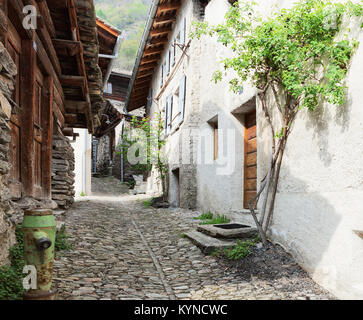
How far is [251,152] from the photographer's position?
6.10 metres

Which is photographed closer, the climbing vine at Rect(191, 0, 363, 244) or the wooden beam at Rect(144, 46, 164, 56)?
the climbing vine at Rect(191, 0, 363, 244)

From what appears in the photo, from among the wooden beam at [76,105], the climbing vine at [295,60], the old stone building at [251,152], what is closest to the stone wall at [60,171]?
the wooden beam at [76,105]

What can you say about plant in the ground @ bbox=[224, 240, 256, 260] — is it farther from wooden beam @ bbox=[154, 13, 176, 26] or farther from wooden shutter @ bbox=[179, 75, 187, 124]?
wooden beam @ bbox=[154, 13, 176, 26]

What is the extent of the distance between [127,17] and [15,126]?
68.0m

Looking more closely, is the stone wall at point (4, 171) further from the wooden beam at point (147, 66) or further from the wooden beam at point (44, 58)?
the wooden beam at point (147, 66)

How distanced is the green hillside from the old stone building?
4235 cm

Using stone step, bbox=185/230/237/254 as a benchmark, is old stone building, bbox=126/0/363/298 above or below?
above

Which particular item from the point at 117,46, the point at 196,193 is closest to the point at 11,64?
the point at 196,193

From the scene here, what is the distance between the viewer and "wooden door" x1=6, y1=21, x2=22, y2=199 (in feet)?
12.6

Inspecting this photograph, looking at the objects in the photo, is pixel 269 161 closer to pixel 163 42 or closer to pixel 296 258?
pixel 296 258

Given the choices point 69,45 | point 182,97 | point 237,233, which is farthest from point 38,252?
point 182,97

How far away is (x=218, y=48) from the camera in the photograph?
748 centimetres

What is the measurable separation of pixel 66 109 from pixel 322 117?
616cm

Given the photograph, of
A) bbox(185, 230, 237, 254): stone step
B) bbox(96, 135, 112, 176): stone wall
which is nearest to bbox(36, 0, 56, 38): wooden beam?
bbox(185, 230, 237, 254): stone step
